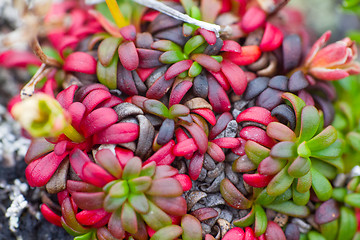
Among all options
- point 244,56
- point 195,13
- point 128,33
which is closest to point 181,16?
point 195,13

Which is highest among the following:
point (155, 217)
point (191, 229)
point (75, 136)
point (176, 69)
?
point (176, 69)

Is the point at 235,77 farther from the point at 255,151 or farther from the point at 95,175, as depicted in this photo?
the point at 95,175

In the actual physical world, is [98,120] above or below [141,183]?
above

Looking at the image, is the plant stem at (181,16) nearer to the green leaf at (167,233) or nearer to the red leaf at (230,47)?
the red leaf at (230,47)

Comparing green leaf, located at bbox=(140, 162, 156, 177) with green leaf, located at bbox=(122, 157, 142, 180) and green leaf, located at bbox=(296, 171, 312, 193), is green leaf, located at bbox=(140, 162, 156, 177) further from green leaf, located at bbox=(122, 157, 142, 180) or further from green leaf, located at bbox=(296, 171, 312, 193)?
green leaf, located at bbox=(296, 171, 312, 193)

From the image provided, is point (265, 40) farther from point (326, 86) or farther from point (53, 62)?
point (53, 62)

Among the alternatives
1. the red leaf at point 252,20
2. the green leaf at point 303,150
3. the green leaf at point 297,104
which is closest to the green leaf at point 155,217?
the green leaf at point 303,150

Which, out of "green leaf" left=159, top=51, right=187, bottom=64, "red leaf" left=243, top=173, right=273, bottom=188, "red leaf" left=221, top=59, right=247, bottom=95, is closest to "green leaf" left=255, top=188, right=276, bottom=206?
"red leaf" left=243, top=173, right=273, bottom=188
